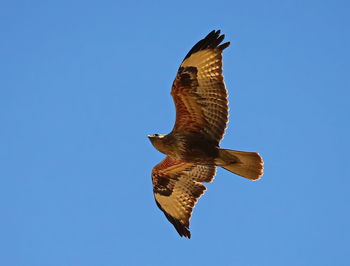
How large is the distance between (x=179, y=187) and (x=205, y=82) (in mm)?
2313

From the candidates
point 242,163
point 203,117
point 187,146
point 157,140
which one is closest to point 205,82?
point 203,117

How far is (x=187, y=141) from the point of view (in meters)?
10.7

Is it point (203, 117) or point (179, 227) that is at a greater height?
point (203, 117)

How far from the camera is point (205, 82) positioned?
34.1 ft

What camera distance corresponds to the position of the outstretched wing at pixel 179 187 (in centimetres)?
1159

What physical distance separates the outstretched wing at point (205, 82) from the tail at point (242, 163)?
49 cm

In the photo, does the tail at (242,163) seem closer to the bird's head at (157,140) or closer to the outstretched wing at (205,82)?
the outstretched wing at (205,82)

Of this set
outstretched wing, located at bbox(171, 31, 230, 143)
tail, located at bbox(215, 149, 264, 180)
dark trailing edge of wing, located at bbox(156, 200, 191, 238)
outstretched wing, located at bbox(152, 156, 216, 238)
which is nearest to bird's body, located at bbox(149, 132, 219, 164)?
tail, located at bbox(215, 149, 264, 180)

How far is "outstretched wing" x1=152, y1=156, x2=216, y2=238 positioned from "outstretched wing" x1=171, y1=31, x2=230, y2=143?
1.36 m

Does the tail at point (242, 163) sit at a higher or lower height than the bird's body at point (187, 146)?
lower

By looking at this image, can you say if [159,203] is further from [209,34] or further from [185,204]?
[209,34]

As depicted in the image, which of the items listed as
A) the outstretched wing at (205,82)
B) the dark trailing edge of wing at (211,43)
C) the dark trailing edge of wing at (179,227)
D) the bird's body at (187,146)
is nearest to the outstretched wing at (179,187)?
the dark trailing edge of wing at (179,227)

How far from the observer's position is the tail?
10344 millimetres

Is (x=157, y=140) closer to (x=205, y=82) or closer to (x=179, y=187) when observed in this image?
(x=205, y=82)
